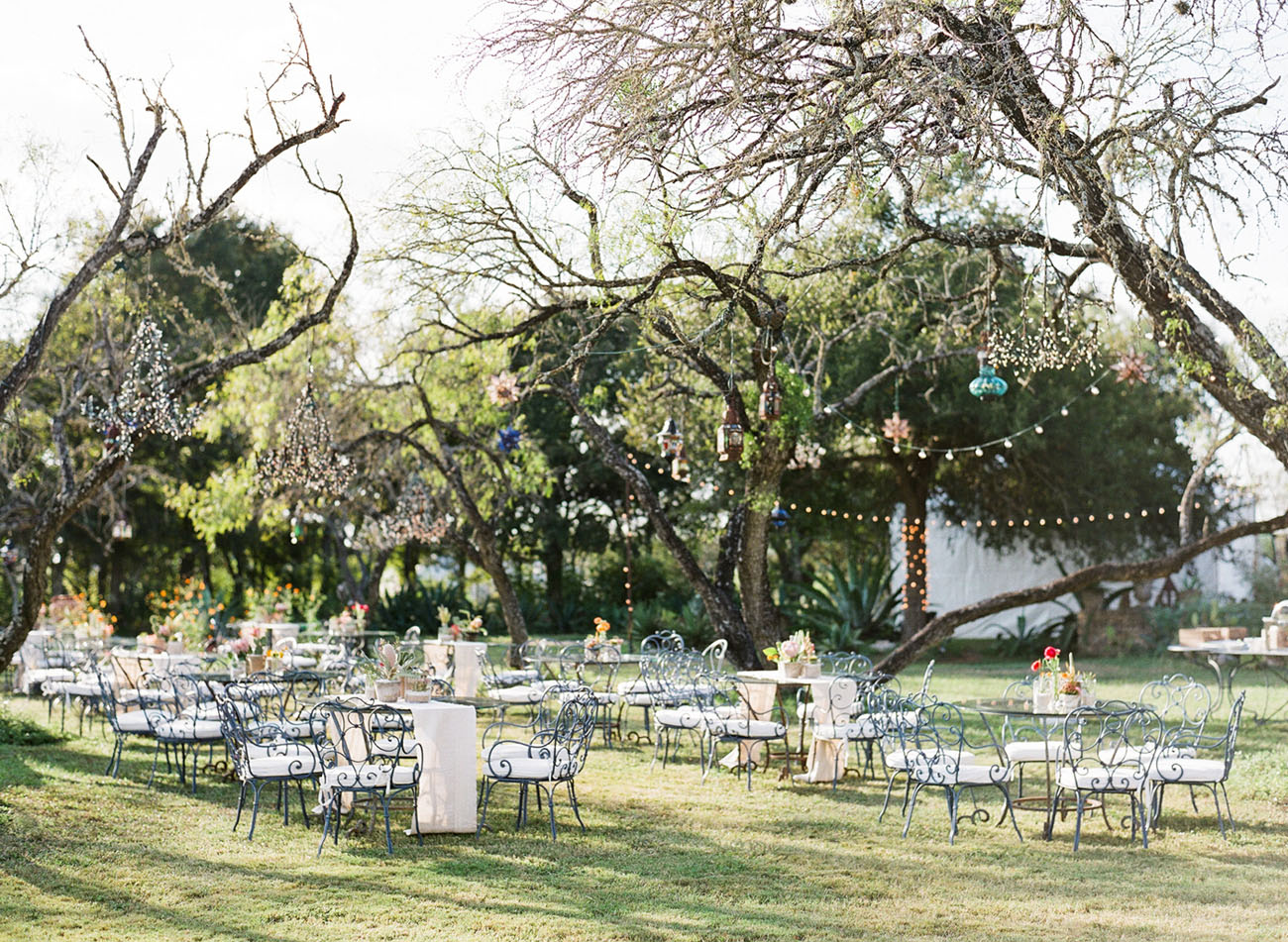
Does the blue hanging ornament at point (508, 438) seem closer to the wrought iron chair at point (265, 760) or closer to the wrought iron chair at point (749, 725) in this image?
the wrought iron chair at point (749, 725)

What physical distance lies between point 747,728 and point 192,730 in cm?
389

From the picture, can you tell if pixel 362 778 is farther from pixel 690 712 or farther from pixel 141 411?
pixel 141 411

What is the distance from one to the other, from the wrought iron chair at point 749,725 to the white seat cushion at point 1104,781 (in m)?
2.35

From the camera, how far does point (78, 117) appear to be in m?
11.4

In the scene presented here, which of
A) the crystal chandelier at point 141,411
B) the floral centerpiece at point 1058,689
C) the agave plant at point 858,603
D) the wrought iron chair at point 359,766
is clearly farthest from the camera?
the agave plant at point 858,603

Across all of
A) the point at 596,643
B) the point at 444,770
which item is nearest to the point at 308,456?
the point at 596,643

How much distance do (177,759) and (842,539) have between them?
57.1 feet

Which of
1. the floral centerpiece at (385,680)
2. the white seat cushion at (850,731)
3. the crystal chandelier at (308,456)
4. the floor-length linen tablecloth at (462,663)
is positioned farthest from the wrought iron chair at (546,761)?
the crystal chandelier at (308,456)

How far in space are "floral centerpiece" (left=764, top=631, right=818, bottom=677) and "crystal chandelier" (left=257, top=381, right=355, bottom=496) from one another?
5.63m

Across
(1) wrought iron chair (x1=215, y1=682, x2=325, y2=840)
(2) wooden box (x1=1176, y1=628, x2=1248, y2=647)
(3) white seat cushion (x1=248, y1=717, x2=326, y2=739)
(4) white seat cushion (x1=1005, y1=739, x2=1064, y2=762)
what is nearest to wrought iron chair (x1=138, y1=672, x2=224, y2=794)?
(3) white seat cushion (x1=248, y1=717, x2=326, y2=739)

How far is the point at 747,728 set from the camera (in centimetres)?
930

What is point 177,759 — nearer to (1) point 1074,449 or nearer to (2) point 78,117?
(2) point 78,117

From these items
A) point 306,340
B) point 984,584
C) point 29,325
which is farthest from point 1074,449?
point 29,325

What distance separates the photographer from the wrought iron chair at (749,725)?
9.27 m
